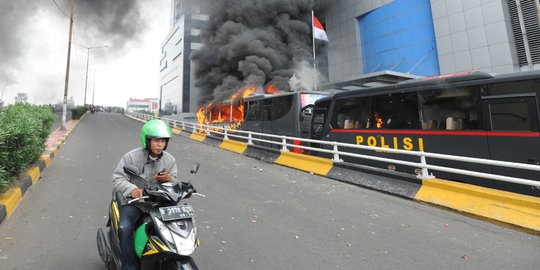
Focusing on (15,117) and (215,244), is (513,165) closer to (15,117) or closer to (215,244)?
(215,244)

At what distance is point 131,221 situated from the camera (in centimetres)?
214

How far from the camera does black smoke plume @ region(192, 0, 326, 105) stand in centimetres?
2266

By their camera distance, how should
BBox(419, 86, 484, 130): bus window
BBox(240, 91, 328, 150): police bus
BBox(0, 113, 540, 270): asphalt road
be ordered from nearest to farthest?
BBox(0, 113, 540, 270): asphalt road < BBox(419, 86, 484, 130): bus window < BBox(240, 91, 328, 150): police bus

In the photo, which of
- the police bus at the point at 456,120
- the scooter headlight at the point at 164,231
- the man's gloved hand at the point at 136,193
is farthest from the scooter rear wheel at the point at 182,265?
the police bus at the point at 456,120

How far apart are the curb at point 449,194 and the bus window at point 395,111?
4.22 ft

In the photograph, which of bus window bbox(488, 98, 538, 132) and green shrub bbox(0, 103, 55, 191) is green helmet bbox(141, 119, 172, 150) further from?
bus window bbox(488, 98, 538, 132)

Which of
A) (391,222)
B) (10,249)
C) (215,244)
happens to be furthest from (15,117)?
(391,222)

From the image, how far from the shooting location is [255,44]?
73.3 feet

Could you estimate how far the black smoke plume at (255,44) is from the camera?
22656 mm

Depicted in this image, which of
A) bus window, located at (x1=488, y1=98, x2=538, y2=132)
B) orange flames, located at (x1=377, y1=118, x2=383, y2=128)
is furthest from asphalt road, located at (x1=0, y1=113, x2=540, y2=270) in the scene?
orange flames, located at (x1=377, y1=118, x2=383, y2=128)

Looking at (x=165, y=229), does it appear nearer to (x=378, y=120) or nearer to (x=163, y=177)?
(x=163, y=177)

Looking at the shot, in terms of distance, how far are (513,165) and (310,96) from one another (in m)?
7.56

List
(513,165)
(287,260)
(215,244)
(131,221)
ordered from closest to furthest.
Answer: (131,221) < (287,260) < (215,244) < (513,165)

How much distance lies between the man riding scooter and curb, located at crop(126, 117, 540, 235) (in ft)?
14.6
